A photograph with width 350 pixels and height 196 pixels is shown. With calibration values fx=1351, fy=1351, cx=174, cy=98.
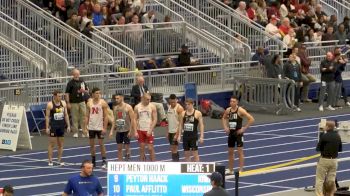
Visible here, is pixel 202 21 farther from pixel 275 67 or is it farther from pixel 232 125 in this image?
pixel 232 125

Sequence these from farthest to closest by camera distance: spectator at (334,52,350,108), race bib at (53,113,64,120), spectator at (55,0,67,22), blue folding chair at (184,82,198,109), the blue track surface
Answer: spectator at (55,0,67,22) → spectator at (334,52,350,108) → blue folding chair at (184,82,198,109) → race bib at (53,113,64,120) → the blue track surface

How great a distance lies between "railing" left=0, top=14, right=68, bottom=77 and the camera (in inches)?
1454

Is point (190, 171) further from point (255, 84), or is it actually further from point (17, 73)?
point (255, 84)

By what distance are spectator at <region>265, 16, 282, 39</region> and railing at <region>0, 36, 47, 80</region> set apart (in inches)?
364

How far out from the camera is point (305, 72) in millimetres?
41250

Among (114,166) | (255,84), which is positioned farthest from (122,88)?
(114,166)

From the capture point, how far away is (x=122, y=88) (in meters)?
36.9

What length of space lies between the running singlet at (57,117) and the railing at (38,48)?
6.52 meters

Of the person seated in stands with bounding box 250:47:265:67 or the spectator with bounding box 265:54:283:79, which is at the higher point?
the person seated in stands with bounding box 250:47:265:67

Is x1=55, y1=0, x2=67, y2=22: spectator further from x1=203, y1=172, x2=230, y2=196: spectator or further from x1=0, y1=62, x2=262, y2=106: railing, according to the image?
x1=203, y1=172, x2=230, y2=196: spectator

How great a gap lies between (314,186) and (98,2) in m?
16.2

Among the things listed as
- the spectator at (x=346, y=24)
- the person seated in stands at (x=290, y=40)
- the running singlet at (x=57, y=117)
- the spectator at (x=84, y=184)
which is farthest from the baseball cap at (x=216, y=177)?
the spectator at (x=346, y=24)
